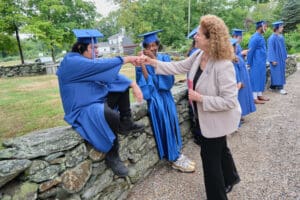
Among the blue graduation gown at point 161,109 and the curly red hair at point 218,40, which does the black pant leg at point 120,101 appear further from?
the curly red hair at point 218,40

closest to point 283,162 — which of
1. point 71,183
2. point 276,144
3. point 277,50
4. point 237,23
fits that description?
point 276,144

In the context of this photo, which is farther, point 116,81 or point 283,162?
point 283,162

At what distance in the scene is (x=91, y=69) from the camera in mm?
2150

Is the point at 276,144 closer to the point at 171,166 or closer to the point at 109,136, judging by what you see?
the point at 171,166

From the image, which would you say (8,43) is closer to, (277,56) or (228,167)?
(277,56)

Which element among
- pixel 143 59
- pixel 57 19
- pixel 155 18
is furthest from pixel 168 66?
pixel 155 18

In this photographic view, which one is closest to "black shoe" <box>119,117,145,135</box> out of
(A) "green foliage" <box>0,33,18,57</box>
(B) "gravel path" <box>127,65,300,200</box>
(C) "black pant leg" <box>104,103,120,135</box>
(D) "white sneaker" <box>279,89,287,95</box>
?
(C) "black pant leg" <box>104,103,120,135</box>

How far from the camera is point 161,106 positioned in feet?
10.6

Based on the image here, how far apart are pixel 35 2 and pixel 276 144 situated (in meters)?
19.2

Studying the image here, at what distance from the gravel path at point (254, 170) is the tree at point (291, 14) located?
22392 mm

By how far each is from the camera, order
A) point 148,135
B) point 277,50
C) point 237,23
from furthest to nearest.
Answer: point 237,23 → point 277,50 → point 148,135

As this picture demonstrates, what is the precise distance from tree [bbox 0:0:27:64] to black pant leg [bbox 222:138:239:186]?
17508 millimetres

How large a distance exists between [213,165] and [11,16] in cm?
1817

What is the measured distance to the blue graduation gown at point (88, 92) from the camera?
2.14 meters
